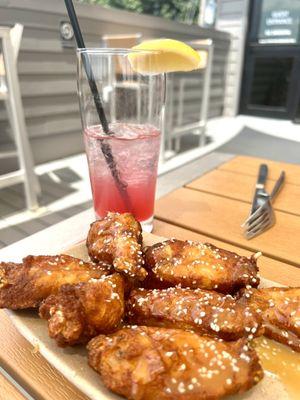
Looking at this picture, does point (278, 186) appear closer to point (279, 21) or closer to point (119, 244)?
point (119, 244)

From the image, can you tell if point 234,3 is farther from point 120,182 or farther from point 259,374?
point 259,374

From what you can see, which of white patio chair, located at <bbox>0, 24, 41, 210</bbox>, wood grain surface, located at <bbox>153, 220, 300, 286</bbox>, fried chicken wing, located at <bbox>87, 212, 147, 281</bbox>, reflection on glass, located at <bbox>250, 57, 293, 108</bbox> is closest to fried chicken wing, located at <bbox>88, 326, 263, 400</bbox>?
fried chicken wing, located at <bbox>87, 212, 147, 281</bbox>

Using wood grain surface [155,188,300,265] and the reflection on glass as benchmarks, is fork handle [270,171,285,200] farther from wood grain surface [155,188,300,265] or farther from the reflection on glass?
the reflection on glass

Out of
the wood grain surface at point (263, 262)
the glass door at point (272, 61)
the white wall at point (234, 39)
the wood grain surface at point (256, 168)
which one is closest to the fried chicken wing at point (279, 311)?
the wood grain surface at point (263, 262)

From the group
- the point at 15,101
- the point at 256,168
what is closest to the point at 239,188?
the point at 256,168

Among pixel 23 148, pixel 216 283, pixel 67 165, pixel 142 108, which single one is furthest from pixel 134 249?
pixel 67 165

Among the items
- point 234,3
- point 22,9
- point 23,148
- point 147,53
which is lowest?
point 23,148
